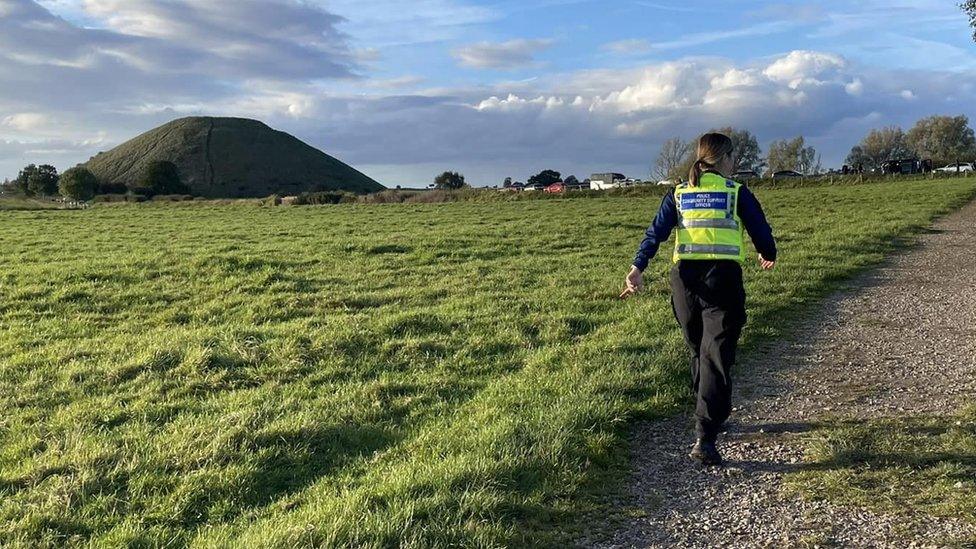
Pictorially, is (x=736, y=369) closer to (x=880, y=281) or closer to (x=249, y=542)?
(x=249, y=542)

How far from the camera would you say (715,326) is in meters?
4.75

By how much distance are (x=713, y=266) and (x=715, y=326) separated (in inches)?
15.9

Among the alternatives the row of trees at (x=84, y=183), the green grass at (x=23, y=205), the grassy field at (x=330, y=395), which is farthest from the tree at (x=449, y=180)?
the grassy field at (x=330, y=395)

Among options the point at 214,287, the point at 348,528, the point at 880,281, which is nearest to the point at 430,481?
the point at 348,528

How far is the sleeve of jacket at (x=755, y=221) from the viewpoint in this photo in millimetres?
4832

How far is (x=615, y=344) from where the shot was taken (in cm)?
770

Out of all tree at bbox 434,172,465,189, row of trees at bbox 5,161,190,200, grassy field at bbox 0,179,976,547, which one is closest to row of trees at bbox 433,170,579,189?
tree at bbox 434,172,465,189

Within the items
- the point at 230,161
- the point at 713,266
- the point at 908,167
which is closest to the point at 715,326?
the point at 713,266

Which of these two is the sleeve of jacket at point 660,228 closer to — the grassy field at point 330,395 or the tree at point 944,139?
the grassy field at point 330,395

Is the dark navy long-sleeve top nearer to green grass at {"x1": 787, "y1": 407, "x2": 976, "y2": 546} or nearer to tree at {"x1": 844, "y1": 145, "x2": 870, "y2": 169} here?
green grass at {"x1": 787, "y1": 407, "x2": 976, "y2": 546}

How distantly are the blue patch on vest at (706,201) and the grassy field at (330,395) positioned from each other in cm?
168

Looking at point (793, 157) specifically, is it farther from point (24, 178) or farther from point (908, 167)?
point (24, 178)

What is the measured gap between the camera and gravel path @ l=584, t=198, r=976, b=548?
3.64 metres

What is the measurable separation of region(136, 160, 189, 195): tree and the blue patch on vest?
373 ft
